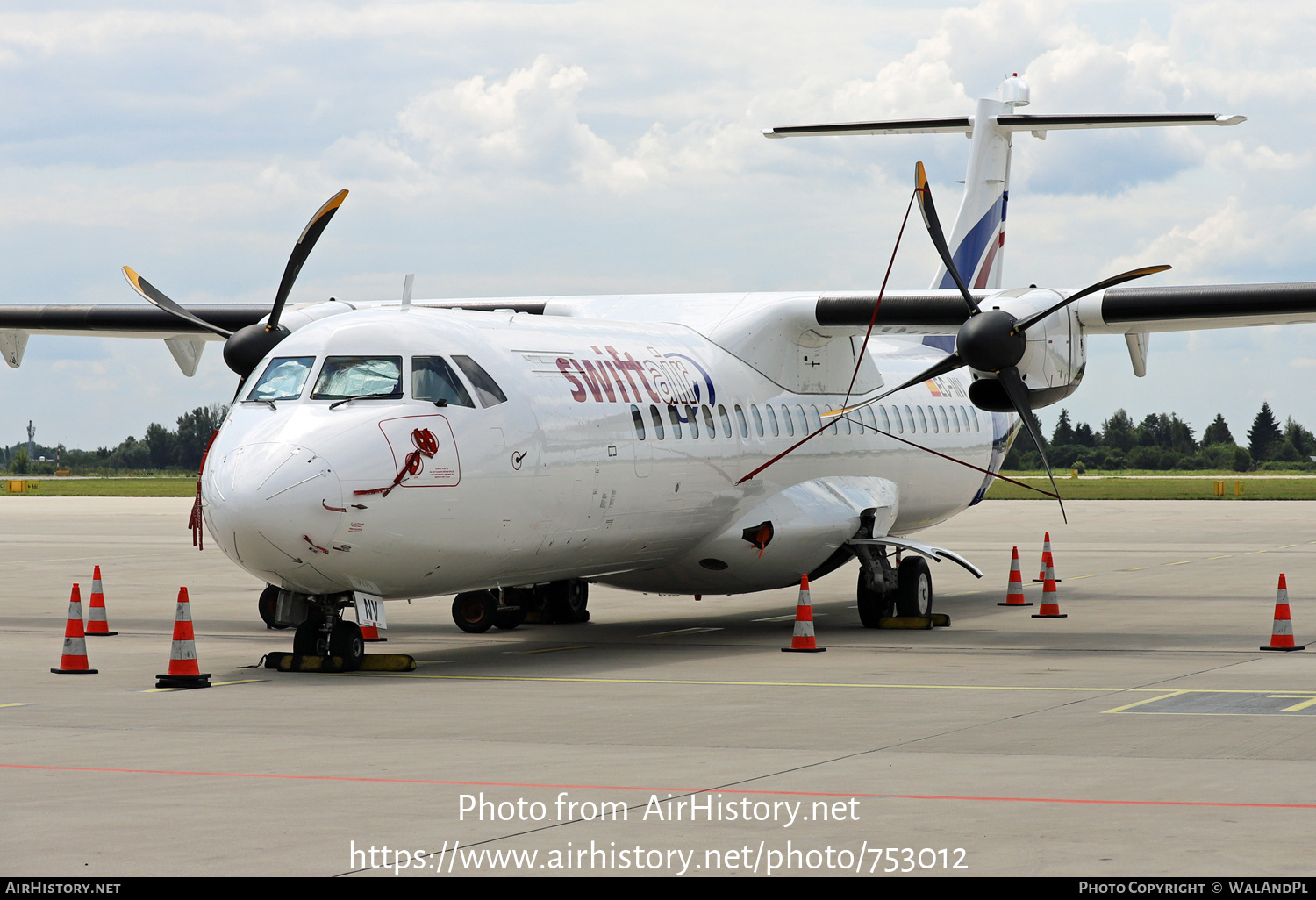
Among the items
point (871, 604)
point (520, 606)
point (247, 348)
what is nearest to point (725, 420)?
point (871, 604)

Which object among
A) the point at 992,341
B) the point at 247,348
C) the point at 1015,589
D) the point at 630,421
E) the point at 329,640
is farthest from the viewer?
the point at 1015,589

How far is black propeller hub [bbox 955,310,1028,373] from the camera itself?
15.3 meters

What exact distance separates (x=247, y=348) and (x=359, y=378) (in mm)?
4146

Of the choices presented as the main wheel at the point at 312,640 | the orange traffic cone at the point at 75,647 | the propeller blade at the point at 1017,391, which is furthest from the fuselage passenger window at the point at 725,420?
the orange traffic cone at the point at 75,647

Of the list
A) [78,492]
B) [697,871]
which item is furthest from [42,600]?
[78,492]

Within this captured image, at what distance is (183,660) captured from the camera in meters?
11.9

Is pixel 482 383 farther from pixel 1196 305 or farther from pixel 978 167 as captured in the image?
pixel 978 167

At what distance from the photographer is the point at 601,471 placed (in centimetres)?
1387

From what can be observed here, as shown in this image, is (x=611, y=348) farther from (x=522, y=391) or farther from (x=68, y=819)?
(x=68, y=819)

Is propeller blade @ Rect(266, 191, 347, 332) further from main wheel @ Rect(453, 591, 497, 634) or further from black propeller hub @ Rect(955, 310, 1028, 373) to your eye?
black propeller hub @ Rect(955, 310, 1028, 373)

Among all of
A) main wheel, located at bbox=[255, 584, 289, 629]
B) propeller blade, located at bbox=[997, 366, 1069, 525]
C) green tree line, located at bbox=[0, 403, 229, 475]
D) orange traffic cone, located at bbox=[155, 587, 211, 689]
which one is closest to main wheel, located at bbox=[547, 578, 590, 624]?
main wheel, located at bbox=[255, 584, 289, 629]

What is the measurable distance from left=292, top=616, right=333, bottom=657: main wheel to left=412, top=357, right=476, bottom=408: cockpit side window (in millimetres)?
2042

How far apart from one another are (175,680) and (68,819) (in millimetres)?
4959

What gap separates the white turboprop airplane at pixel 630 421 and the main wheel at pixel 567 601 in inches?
2.3
